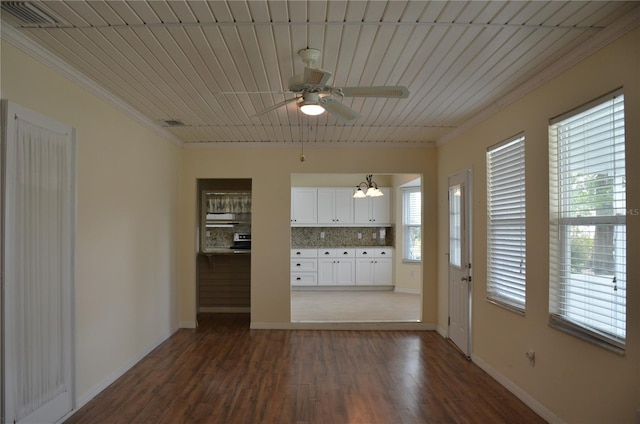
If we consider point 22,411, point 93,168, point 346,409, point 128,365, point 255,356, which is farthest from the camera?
point 255,356

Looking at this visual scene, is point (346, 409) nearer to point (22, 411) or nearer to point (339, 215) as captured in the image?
point (22, 411)

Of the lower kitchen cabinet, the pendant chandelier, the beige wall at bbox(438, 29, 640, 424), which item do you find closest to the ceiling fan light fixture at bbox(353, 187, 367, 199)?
the pendant chandelier

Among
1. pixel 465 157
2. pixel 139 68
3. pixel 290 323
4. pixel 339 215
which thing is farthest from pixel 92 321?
pixel 339 215

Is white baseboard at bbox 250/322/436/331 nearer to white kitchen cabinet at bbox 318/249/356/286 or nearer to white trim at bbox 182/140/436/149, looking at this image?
white trim at bbox 182/140/436/149

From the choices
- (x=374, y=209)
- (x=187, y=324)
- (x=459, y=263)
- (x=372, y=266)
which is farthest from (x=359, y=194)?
(x=187, y=324)

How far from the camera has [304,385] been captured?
3.47 metres

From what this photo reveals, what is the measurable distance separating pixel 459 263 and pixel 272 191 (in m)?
2.60

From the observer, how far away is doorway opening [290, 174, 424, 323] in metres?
7.88

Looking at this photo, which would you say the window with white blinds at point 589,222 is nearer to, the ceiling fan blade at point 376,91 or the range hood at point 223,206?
the ceiling fan blade at point 376,91

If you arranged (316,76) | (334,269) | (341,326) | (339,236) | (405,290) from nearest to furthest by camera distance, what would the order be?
(316,76)
(341,326)
(405,290)
(334,269)
(339,236)

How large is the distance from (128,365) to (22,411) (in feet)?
4.74

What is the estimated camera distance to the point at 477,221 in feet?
13.1

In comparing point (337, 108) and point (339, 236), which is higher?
point (337, 108)

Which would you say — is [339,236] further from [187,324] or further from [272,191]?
[187,324]
